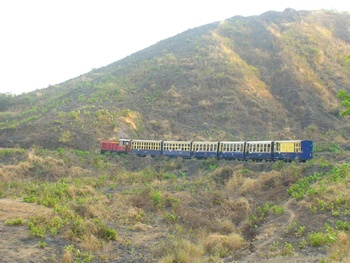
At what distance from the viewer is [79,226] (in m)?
18.3

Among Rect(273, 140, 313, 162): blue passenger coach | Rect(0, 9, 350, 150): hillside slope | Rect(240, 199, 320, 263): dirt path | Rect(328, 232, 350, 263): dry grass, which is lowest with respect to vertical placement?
Rect(240, 199, 320, 263): dirt path

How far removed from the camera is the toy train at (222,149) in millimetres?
32625

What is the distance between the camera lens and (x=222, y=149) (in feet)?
130

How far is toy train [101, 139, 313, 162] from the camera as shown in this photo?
107ft

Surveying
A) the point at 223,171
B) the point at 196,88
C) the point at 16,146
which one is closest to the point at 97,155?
the point at 16,146

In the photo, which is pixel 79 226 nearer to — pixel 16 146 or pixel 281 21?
pixel 16 146

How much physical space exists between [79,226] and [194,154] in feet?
81.5

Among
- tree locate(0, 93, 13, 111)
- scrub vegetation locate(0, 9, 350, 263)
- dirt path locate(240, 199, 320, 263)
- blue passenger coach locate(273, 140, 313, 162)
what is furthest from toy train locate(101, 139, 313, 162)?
tree locate(0, 93, 13, 111)

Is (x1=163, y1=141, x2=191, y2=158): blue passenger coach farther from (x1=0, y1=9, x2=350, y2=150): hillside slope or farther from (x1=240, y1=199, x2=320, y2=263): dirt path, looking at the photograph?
(x1=240, y1=199, x2=320, y2=263): dirt path

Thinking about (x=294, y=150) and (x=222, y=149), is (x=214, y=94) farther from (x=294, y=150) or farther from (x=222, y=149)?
(x=294, y=150)

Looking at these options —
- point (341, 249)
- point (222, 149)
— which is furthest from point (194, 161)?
point (341, 249)

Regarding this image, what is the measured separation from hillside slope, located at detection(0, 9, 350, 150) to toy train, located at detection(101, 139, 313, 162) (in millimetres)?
5468

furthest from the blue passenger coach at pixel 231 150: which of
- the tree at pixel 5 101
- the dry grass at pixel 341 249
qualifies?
the tree at pixel 5 101

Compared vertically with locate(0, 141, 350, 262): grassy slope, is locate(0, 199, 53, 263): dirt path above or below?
above
